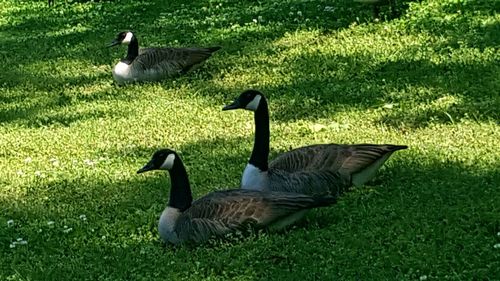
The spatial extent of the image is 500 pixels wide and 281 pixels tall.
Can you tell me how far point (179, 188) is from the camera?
6578mm

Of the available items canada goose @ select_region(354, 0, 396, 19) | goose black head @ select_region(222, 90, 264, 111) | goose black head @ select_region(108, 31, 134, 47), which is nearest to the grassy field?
canada goose @ select_region(354, 0, 396, 19)

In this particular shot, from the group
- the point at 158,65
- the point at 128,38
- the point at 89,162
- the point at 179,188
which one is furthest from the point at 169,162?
the point at 128,38

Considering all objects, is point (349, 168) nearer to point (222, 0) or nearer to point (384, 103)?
point (384, 103)

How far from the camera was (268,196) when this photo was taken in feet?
21.0

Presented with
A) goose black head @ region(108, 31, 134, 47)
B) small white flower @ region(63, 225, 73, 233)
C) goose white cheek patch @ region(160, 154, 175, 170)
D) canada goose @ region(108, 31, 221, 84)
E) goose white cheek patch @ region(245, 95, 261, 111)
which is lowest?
canada goose @ region(108, 31, 221, 84)

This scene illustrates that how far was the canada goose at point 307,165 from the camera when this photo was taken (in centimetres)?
709

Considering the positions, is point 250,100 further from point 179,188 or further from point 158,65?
point 158,65

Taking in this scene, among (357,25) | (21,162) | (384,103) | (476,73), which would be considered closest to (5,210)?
(21,162)

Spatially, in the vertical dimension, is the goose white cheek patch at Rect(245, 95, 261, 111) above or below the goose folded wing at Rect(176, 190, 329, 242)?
above

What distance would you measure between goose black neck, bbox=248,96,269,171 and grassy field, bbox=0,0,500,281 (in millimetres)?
678

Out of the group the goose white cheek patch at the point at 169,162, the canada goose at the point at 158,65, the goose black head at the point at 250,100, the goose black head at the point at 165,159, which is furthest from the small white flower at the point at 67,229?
the canada goose at the point at 158,65

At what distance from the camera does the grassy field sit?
6.06 metres

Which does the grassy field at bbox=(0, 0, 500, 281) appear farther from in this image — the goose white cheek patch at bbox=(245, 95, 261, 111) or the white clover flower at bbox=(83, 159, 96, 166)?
the goose white cheek patch at bbox=(245, 95, 261, 111)

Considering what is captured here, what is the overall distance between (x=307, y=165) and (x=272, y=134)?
200cm
